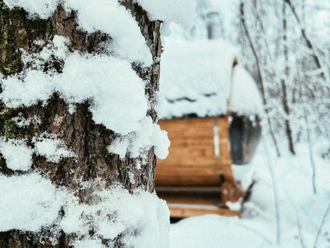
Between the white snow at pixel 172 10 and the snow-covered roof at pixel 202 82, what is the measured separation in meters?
2.43

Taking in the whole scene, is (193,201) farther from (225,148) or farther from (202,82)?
A: (202,82)

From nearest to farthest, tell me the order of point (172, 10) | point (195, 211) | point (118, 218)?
point (118, 218)
point (172, 10)
point (195, 211)

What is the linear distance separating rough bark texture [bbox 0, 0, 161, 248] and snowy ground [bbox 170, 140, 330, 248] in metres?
1.64

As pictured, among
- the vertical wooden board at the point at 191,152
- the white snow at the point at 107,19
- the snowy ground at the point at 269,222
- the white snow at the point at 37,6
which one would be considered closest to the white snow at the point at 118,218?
the white snow at the point at 107,19

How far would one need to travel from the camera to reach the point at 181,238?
238 centimetres

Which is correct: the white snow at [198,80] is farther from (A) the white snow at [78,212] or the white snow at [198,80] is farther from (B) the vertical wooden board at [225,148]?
(A) the white snow at [78,212]

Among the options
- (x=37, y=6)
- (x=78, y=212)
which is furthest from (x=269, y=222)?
(x=37, y=6)

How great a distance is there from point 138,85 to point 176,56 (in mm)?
3284

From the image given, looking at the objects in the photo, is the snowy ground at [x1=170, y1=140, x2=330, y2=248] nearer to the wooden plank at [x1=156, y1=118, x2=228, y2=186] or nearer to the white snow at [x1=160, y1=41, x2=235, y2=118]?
the wooden plank at [x1=156, y1=118, x2=228, y2=186]

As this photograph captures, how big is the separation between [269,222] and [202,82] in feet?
7.03

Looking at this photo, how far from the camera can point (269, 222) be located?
146 inches

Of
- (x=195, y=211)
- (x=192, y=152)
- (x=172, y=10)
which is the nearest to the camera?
(x=172, y=10)

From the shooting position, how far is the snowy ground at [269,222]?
2.38 meters

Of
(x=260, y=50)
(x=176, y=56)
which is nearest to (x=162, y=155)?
(x=176, y=56)
